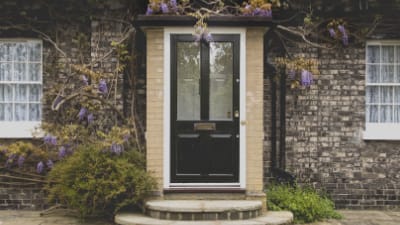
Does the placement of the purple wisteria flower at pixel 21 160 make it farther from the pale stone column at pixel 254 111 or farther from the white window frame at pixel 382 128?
the white window frame at pixel 382 128

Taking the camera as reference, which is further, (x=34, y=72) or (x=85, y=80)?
(x=34, y=72)

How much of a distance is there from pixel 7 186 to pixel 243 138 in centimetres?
452

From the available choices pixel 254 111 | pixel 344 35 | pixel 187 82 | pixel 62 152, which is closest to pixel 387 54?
pixel 344 35

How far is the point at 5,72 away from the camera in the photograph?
9656mm

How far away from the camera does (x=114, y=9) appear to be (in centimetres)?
952

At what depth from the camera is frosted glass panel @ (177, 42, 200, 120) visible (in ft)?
28.3

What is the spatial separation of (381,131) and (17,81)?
7.00m

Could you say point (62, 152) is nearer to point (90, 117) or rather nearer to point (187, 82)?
point (90, 117)

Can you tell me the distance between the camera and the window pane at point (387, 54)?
988 cm

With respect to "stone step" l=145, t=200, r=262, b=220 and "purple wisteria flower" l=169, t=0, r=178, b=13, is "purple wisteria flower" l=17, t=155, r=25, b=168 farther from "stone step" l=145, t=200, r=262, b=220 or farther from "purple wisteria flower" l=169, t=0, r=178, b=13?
"purple wisteria flower" l=169, t=0, r=178, b=13

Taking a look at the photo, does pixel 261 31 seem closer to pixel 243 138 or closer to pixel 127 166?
pixel 243 138

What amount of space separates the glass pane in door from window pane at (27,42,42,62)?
343 centimetres

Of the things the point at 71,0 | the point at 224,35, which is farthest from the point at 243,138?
the point at 71,0

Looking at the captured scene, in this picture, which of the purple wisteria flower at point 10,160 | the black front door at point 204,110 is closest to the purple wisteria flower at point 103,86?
the black front door at point 204,110
